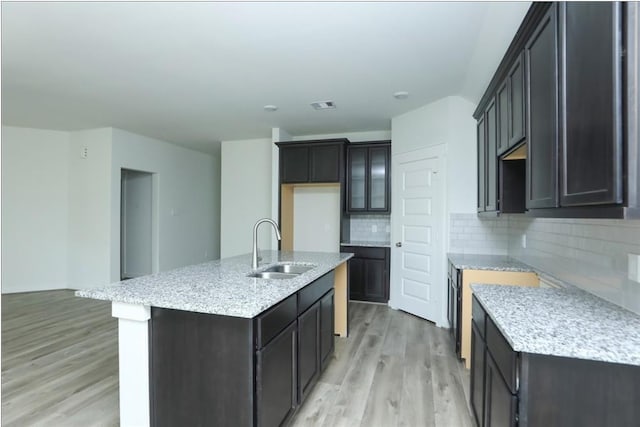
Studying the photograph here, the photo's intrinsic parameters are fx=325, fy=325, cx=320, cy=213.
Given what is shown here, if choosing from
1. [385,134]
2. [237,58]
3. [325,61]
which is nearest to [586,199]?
[325,61]

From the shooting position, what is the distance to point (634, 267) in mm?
1426

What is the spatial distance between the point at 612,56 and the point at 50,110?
580 centimetres

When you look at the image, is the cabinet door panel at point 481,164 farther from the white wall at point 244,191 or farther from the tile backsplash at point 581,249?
the white wall at point 244,191

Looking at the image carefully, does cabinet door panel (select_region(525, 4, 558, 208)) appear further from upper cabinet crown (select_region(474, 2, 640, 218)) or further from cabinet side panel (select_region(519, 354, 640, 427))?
cabinet side panel (select_region(519, 354, 640, 427))

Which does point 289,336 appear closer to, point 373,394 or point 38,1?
point 373,394

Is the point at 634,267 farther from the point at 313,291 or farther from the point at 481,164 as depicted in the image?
the point at 481,164

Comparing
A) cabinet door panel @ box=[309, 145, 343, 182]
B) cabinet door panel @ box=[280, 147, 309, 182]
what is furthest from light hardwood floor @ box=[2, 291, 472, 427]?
cabinet door panel @ box=[280, 147, 309, 182]

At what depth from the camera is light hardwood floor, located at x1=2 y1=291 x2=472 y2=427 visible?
84.5 inches

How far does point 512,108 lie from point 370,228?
3.26 meters

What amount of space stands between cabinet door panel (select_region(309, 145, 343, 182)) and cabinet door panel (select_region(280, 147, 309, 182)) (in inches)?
3.2

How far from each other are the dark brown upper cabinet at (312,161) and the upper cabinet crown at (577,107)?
283 cm

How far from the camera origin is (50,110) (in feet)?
14.6

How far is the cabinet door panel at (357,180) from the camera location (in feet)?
16.5

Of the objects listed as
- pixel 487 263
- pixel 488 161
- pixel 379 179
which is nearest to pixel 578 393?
pixel 487 263
